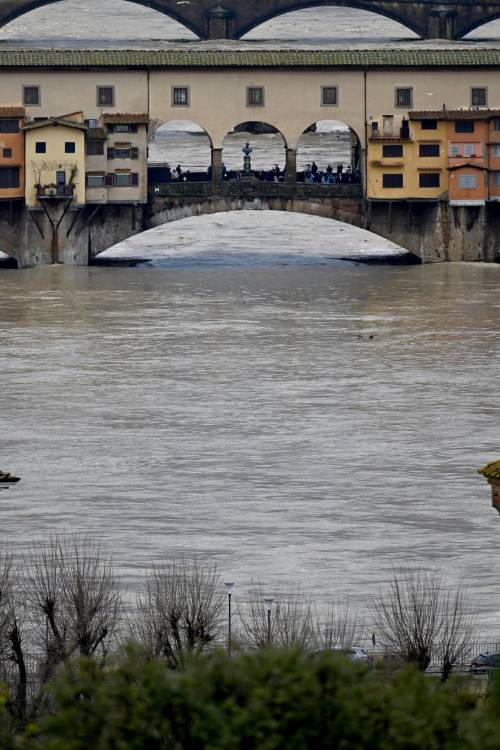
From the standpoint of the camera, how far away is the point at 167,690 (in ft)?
67.3

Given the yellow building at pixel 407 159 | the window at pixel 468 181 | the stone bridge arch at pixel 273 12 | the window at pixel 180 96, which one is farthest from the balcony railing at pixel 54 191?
the stone bridge arch at pixel 273 12

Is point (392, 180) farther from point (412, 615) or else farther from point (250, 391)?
point (412, 615)

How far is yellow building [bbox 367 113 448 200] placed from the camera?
84.8 metres

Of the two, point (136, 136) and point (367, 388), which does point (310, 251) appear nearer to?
point (136, 136)

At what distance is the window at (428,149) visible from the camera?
280 ft

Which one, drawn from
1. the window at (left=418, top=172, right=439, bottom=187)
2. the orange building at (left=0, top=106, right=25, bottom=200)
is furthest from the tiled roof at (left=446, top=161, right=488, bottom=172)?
the orange building at (left=0, top=106, right=25, bottom=200)

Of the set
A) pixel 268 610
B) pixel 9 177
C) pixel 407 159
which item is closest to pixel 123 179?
pixel 9 177

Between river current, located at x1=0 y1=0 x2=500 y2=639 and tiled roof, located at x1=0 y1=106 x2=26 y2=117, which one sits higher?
tiled roof, located at x1=0 y1=106 x2=26 y2=117

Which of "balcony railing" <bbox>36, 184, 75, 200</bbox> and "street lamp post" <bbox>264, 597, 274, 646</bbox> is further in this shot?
"balcony railing" <bbox>36, 184, 75, 200</bbox>

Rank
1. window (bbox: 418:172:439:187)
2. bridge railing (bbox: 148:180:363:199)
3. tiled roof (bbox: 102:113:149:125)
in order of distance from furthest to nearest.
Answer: window (bbox: 418:172:439:187), tiled roof (bbox: 102:113:149:125), bridge railing (bbox: 148:180:363:199)

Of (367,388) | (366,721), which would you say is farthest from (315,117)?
(366,721)

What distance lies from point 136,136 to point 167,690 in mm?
64990

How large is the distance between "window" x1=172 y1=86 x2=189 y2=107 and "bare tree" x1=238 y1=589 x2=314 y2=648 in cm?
5231

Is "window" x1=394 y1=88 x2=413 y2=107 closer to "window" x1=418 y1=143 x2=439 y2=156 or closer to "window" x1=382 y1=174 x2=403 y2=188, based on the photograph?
"window" x1=418 y1=143 x2=439 y2=156
